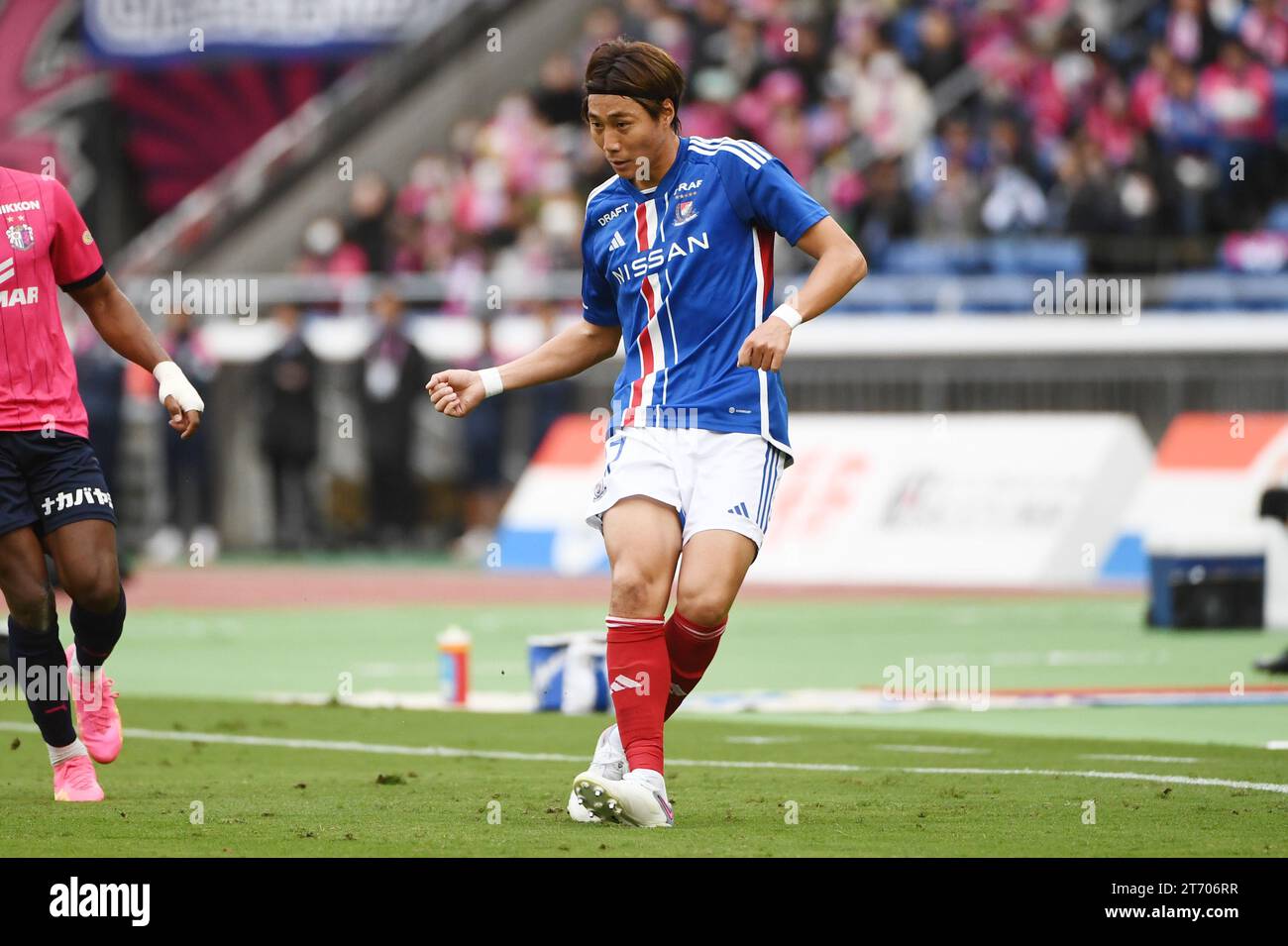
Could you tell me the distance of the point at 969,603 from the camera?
19.3 metres

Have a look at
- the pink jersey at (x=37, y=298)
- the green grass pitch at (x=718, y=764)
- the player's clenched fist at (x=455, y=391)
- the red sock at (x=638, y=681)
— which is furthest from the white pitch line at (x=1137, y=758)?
the pink jersey at (x=37, y=298)

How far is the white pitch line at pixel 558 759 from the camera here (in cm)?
879

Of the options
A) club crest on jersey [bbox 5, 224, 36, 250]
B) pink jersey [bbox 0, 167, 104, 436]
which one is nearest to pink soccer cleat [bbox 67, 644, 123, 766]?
pink jersey [bbox 0, 167, 104, 436]

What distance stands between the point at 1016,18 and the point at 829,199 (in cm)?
357

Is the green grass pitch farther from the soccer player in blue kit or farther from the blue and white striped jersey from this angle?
the blue and white striped jersey

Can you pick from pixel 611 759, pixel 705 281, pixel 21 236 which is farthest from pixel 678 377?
pixel 21 236

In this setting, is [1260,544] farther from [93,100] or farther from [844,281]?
[93,100]

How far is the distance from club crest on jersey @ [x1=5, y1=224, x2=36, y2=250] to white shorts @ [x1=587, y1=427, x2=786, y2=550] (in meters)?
2.16

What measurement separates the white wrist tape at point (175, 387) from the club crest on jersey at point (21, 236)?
0.62m

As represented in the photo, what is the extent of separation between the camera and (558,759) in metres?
9.89

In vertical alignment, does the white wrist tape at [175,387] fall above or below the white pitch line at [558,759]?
above

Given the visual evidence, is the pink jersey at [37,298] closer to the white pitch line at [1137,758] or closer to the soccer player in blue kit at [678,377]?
the soccer player in blue kit at [678,377]

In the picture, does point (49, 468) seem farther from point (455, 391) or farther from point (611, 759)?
point (611, 759)
